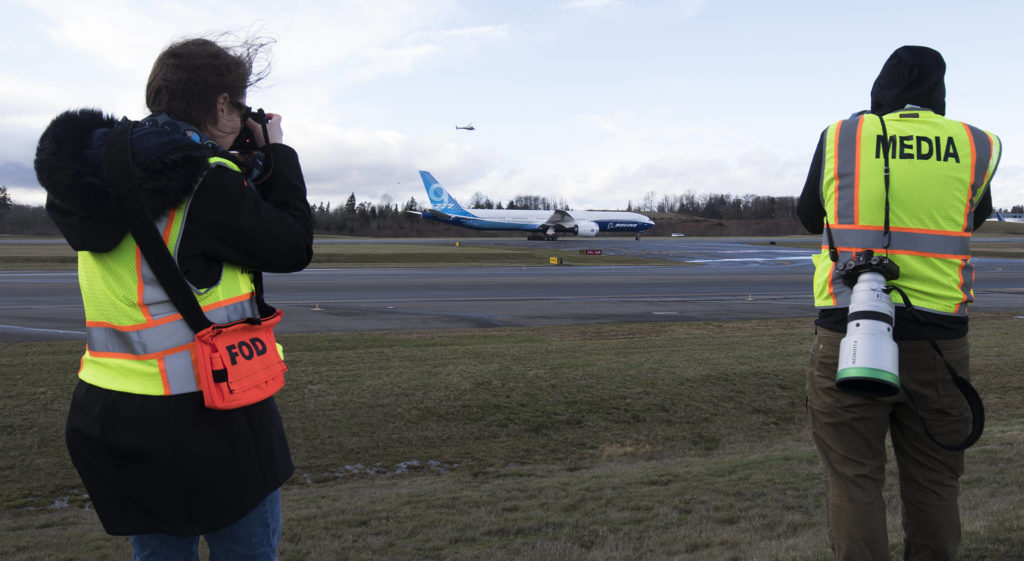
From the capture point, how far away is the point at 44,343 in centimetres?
1252

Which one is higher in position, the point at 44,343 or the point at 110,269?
the point at 110,269

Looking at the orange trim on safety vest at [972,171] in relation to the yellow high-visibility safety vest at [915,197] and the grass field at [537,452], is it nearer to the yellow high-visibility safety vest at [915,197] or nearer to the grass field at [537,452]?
the yellow high-visibility safety vest at [915,197]

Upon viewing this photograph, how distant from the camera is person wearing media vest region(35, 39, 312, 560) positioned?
2.17 metres

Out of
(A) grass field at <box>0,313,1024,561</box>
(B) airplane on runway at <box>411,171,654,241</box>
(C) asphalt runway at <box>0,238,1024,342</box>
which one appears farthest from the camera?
(B) airplane on runway at <box>411,171,654,241</box>

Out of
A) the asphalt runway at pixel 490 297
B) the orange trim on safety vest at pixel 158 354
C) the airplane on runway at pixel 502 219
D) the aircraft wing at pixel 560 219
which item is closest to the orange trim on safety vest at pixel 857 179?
the orange trim on safety vest at pixel 158 354

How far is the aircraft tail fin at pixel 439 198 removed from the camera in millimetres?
68375

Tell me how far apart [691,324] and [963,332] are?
44.3 ft

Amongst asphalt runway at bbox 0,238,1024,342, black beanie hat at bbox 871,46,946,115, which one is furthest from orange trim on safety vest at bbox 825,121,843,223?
asphalt runway at bbox 0,238,1024,342

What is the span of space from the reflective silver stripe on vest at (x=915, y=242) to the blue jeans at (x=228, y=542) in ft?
7.45

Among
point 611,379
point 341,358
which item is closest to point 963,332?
point 611,379

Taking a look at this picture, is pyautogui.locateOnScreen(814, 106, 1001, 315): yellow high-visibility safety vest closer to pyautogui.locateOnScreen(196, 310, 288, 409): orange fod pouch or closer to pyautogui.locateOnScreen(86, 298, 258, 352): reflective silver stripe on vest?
pyautogui.locateOnScreen(196, 310, 288, 409): orange fod pouch

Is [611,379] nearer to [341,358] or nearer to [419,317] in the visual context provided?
[341,358]

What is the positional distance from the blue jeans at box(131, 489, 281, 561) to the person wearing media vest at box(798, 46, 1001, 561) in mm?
2145

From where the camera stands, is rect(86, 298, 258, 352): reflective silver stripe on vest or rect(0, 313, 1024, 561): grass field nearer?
rect(86, 298, 258, 352): reflective silver stripe on vest
